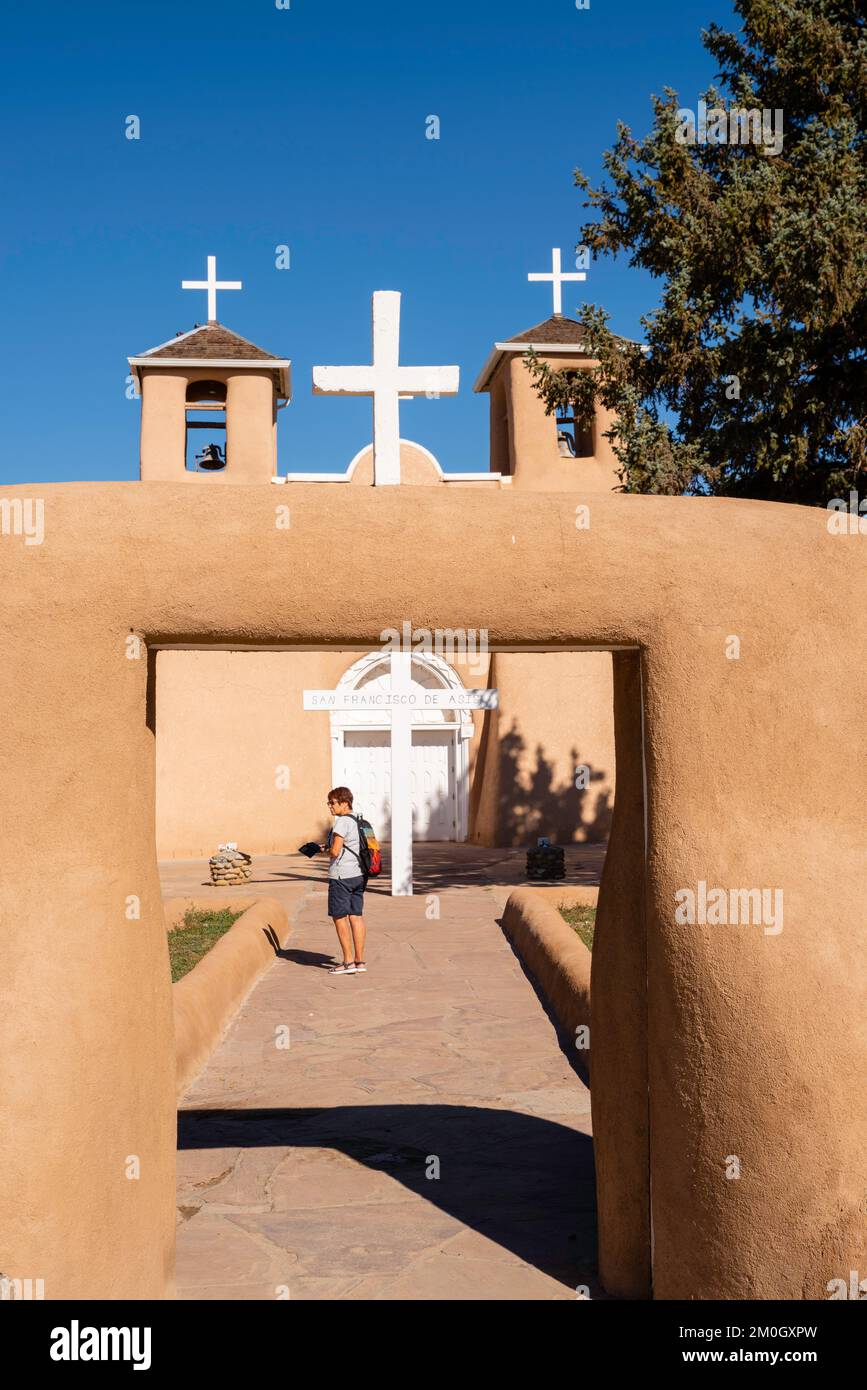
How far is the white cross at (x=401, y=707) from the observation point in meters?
14.5

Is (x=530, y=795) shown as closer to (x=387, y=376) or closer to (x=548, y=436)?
(x=548, y=436)

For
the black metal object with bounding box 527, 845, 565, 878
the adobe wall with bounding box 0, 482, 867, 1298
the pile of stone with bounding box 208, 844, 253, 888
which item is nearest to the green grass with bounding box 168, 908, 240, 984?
the pile of stone with bounding box 208, 844, 253, 888

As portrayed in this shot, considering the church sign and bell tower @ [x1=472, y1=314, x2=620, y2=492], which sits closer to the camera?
the church sign

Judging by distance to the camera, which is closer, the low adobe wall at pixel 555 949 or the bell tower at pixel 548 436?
the low adobe wall at pixel 555 949

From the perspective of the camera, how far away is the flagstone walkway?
4645 mm

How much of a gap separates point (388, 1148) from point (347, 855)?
11.9ft

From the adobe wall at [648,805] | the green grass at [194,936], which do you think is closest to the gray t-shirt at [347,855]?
the green grass at [194,936]

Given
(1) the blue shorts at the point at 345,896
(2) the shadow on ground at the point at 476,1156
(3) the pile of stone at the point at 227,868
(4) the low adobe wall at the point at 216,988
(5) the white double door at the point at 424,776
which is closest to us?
(2) the shadow on ground at the point at 476,1156

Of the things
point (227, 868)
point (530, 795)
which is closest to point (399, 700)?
point (227, 868)

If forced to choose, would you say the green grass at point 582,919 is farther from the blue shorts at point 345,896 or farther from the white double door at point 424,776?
the white double door at point 424,776

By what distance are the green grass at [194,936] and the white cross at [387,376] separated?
19.0ft

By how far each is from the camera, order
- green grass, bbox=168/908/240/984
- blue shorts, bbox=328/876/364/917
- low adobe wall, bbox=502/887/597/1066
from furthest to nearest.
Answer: green grass, bbox=168/908/240/984
blue shorts, bbox=328/876/364/917
low adobe wall, bbox=502/887/597/1066

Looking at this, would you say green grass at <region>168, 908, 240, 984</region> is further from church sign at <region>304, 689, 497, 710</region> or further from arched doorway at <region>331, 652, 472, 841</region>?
arched doorway at <region>331, 652, 472, 841</region>

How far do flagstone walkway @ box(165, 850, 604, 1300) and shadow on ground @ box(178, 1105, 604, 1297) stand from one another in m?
0.01
